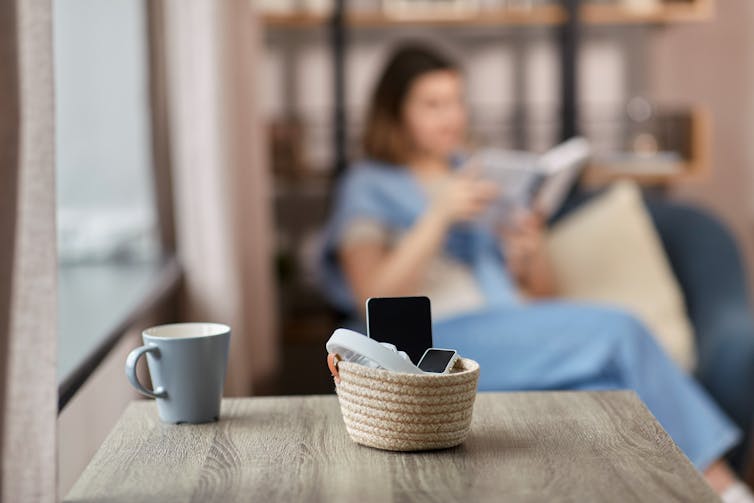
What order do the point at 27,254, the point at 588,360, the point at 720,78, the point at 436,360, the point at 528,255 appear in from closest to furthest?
the point at 27,254
the point at 436,360
the point at 588,360
the point at 528,255
the point at 720,78

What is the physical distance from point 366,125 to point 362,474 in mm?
1794

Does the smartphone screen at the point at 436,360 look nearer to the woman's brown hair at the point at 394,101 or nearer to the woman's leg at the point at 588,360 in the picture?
the woman's leg at the point at 588,360

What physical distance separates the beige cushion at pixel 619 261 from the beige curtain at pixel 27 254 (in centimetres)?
198

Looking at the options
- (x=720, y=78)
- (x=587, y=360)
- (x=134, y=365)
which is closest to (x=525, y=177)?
(x=587, y=360)

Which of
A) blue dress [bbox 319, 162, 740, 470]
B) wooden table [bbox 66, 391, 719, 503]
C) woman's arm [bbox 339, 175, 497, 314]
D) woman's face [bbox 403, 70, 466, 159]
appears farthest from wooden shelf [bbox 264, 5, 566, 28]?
wooden table [bbox 66, 391, 719, 503]

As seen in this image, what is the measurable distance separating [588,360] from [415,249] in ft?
1.55

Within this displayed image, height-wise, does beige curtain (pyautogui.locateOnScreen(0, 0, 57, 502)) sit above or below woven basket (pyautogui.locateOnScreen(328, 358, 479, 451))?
above

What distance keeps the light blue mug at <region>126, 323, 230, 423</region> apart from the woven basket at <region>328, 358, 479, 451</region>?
147mm

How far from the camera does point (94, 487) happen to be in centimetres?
90

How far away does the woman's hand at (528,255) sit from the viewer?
2.61 metres

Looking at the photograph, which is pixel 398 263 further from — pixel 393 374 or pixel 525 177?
pixel 393 374

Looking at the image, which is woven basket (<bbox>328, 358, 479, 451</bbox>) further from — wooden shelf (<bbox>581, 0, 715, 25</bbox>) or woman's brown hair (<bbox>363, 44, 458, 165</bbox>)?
wooden shelf (<bbox>581, 0, 715, 25</bbox>)

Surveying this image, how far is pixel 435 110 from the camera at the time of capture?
2557 millimetres

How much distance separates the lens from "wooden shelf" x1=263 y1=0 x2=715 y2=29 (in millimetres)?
3207
